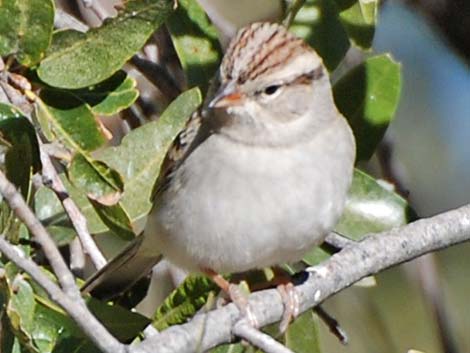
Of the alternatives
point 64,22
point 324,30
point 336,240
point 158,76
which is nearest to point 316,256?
point 336,240

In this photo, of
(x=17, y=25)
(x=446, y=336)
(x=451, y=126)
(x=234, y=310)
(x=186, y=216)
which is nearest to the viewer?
(x=234, y=310)

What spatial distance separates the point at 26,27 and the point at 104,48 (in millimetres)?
239

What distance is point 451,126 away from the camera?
7098 millimetres

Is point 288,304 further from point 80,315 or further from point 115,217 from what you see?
point 80,315

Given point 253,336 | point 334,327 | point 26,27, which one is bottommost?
point 334,327

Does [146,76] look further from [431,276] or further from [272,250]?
[431,276]

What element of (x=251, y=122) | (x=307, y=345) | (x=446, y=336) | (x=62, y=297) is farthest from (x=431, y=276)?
(x=62, y=297)

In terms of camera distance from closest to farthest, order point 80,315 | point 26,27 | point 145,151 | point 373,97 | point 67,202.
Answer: point 80,315, point 67,202, point 26,27, point 145,151, point 373,97

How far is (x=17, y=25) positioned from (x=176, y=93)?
935mm

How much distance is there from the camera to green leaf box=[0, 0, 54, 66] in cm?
383

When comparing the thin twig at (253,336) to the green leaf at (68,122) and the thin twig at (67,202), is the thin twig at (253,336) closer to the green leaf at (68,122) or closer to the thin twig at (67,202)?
the thin twig at (67,202)

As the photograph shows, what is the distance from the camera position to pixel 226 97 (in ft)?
12.7

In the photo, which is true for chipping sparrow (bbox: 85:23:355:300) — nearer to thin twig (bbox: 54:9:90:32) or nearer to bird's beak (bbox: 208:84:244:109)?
bird's beak (bbox: 208:84:244:109)

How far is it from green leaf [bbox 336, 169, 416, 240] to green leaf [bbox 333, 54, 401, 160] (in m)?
0.13
